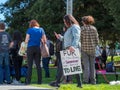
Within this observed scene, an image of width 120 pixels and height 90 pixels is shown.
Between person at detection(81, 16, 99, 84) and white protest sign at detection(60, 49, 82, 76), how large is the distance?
81.8 inches

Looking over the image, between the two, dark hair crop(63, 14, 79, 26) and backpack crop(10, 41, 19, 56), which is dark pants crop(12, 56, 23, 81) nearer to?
backpack crop(10, 41, 19, 56)

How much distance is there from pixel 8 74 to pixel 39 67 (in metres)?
1.37

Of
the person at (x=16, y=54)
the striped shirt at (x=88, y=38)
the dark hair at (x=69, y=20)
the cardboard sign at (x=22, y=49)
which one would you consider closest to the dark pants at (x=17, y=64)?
the person at (x=16, y=54)

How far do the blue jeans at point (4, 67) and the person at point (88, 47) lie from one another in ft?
8.94

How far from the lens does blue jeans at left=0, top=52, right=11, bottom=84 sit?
16281mm

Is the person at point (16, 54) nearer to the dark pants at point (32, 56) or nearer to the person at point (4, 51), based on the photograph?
the person at point (4, 51)

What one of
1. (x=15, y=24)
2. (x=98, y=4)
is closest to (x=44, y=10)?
(x=98, y=4)

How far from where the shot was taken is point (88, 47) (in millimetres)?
15156

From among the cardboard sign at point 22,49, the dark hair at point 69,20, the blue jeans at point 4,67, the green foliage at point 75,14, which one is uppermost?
the green foliage at point 75,14

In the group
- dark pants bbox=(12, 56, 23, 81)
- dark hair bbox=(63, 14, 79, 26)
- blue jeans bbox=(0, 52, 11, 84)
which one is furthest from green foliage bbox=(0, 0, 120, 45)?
dark hair bbox=(63, 14, 79, 26)

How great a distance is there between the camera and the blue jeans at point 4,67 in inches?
641

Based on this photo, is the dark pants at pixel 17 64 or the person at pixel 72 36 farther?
the dark pants at pixel 17 64

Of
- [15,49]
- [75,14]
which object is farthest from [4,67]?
[75,14]

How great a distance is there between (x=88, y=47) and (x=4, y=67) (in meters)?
3.18
